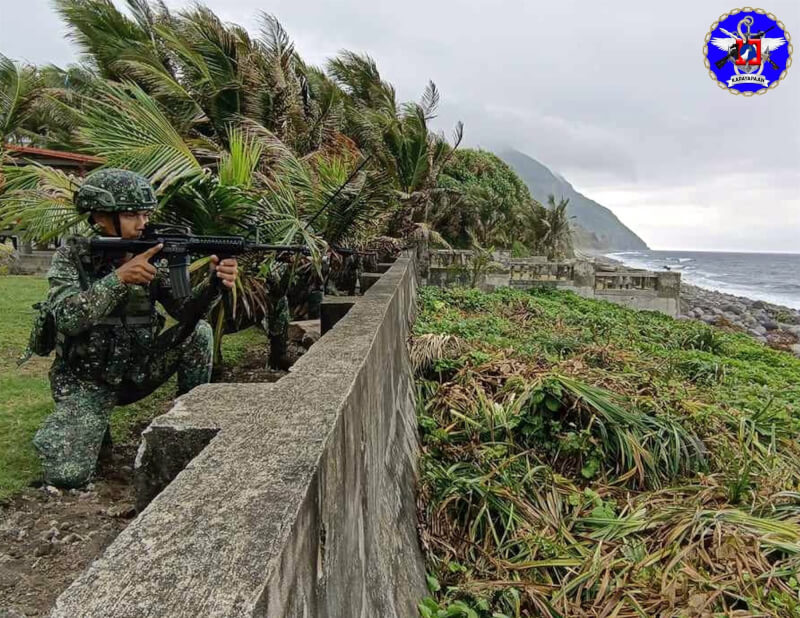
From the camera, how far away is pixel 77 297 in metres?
2.67

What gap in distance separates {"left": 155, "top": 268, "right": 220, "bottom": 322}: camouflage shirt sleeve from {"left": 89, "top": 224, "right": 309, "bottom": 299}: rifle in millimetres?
339

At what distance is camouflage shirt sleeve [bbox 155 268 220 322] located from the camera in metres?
3.27

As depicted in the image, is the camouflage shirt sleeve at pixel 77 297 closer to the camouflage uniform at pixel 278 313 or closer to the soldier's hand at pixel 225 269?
the soldier's hand at pixel 225 269

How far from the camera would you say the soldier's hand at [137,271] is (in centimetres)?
264

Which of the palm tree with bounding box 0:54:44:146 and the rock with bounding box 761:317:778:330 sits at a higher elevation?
the palm tree with bounding box 0:54:44:146

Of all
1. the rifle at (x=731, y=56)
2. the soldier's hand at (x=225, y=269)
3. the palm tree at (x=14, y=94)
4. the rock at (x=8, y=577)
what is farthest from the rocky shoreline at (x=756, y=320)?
the palm tree at (x=14, y=94)

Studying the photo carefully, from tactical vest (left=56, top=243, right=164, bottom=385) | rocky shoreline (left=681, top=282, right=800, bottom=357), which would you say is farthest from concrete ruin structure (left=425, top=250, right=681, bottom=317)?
tactical vest (left=56, top=243, right=164, bottom=385)

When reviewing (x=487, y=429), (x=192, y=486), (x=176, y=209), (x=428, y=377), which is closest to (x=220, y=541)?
(x=192, y=486)

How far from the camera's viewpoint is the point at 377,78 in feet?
37.1

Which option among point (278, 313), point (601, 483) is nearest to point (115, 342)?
point (278, 313)

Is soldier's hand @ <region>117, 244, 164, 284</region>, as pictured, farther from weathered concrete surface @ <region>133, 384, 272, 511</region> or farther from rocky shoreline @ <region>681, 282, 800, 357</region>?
rocky shoreline @ <region>681, 282, 800, 357</region>

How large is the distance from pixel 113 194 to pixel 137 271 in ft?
1.58

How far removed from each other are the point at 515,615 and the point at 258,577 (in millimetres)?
2270

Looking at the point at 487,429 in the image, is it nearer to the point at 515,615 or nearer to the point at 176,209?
the point at 515,615
